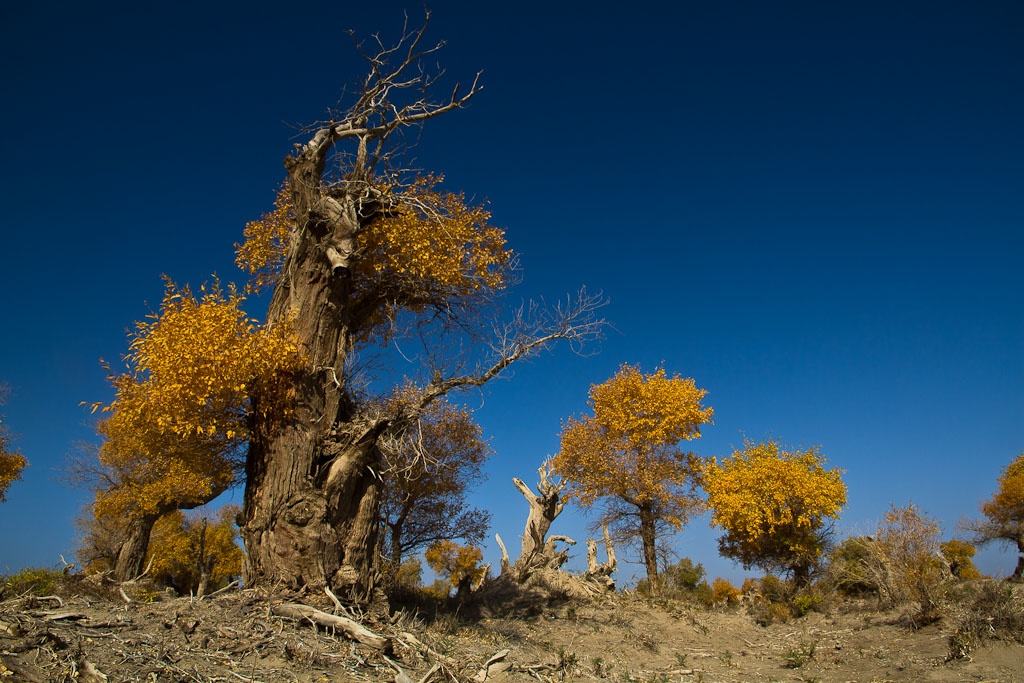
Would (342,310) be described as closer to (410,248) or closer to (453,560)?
(410,248)

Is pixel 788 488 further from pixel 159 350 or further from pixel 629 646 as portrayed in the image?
pixel 159 350

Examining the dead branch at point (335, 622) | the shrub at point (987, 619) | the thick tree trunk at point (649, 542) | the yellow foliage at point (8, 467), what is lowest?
the shrub at point (987, 619)

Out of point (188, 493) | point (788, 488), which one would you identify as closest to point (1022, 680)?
point (788, 488)

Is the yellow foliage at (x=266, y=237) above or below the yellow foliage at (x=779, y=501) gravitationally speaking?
above

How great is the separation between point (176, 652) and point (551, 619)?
11286 mm

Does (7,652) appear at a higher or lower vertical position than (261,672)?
higher

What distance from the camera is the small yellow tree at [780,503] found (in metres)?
25.0

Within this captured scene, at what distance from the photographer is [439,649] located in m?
7.61

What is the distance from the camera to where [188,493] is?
62.7 feet

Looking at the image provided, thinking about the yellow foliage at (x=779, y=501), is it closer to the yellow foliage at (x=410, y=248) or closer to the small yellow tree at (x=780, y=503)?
the small yellow tree at (x=780, y=503)

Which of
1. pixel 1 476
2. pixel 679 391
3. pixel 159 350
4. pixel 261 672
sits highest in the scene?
pixel 679 391

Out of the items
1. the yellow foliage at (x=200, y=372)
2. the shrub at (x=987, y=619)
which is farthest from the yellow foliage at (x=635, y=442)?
the yellow foliage at (x=200, y=372)

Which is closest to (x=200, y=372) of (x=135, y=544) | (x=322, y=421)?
(x=322, y=421)

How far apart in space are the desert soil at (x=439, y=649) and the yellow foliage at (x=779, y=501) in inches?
361
